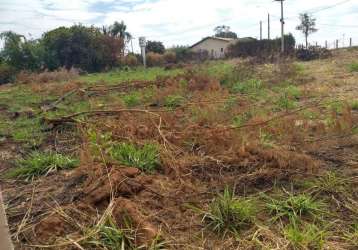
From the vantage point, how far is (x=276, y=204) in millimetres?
2936

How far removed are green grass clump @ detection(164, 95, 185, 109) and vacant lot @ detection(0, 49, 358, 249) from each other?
186 centimetres

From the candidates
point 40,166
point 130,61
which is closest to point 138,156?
point 40,166

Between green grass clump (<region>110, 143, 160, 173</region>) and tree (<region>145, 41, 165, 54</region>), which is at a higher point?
tree (<region>145, 41, 165, 54</region>)

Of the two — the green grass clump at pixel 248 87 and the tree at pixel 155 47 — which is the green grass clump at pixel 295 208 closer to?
the green grass clump at pixel 248 87

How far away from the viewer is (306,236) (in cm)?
244

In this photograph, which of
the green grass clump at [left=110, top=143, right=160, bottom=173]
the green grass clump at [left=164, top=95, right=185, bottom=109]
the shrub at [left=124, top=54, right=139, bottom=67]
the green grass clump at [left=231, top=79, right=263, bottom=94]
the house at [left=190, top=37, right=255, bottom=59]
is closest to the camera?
the green grass clump at [left=110, top=143, right=160, bottom=173]

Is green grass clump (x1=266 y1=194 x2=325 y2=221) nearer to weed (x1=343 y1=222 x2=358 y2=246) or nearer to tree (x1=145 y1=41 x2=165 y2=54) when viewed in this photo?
weed (x1=343 y1=222 x2=358 y2=246)

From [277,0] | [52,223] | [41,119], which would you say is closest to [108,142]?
[52,223]

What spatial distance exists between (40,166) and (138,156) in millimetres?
1116

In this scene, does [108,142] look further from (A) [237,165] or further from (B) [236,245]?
(B) [236,245]

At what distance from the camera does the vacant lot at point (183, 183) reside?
2.55 metres

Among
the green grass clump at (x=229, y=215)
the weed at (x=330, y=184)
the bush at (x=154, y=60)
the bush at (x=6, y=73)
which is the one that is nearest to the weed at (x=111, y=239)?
the green grass clump at (x=229, y=215)

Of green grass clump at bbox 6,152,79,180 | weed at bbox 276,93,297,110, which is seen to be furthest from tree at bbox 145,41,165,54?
green grass clump at bbox 6,152,79,180

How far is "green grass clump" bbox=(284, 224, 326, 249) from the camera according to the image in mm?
2389
